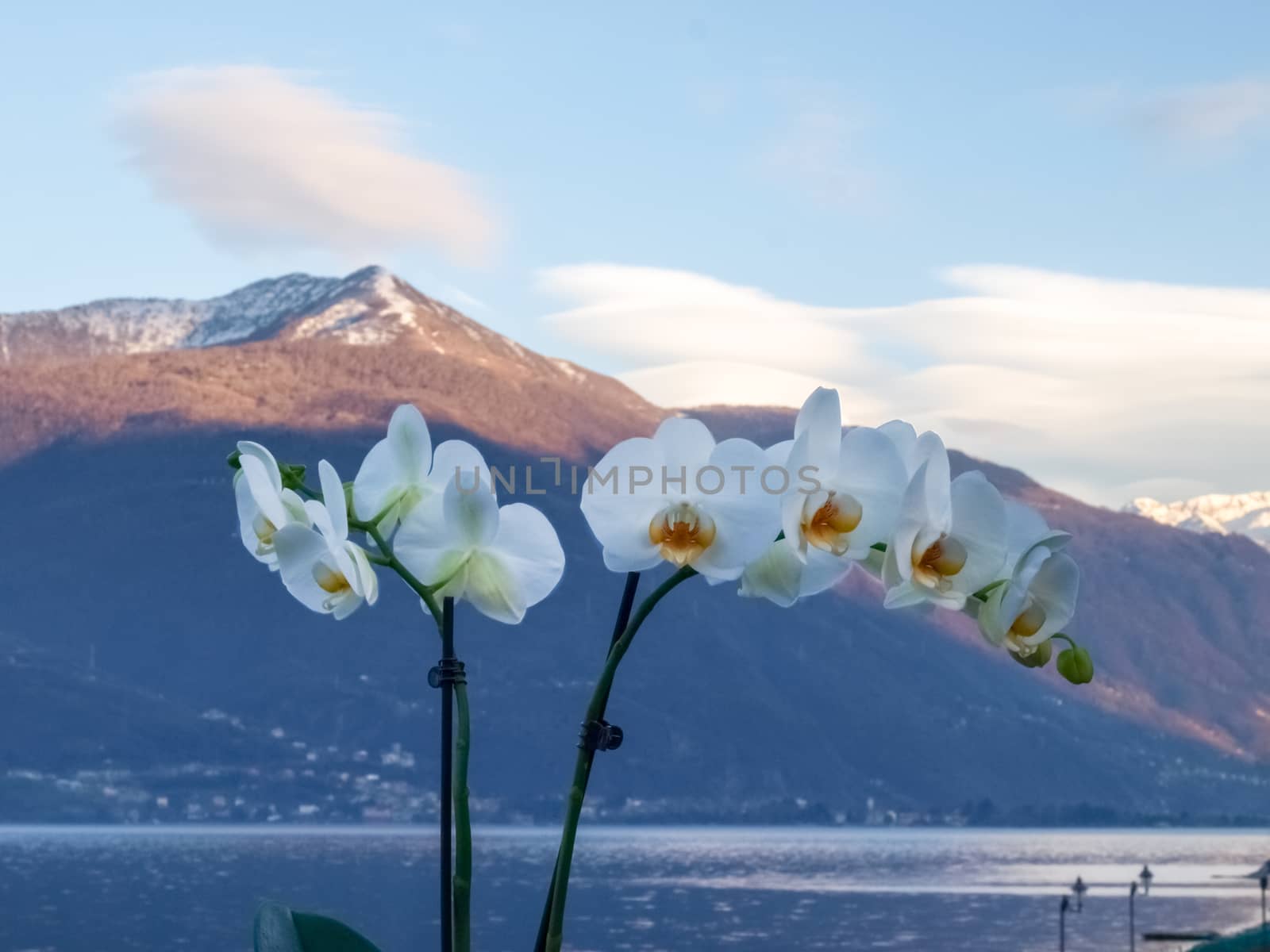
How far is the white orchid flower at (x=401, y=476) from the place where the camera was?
1221 mm

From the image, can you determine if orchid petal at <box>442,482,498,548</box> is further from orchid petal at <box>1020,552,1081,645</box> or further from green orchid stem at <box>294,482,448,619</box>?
orchid petal at <box>1020,552,1081,645</box>

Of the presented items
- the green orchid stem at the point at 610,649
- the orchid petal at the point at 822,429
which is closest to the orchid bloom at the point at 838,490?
the orchid petal at the point at 822,429

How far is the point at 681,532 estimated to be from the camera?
1.11 metres

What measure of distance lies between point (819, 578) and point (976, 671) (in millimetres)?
203259

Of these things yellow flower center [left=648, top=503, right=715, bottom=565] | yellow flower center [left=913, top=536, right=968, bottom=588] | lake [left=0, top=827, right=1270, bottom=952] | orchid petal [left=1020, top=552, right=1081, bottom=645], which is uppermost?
yellow flower center [left=648, top=503, right=715, bottom=565]

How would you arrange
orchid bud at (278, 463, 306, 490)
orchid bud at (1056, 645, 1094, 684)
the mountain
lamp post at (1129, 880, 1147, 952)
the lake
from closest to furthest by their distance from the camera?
orchid bud at (1056, 645, 1094, 684)
orchid bud at (278, 463, 306, 490)
lamp post at (1129, 880, 1147, 952)
the lake
the mountain

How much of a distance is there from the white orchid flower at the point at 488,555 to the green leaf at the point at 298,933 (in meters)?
0.23

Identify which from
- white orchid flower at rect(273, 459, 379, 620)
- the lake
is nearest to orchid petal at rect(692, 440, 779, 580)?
white orchid flower at rect(273, 459, 379, 620)

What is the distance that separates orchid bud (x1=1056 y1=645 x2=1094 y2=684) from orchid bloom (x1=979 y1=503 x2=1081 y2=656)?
18 millimetres

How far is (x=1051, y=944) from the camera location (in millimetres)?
74000

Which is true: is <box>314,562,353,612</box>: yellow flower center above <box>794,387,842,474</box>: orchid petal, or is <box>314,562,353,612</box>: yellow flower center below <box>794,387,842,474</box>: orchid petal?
below

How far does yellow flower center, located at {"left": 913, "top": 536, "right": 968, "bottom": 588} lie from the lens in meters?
1.09

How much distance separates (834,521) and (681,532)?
0.32 feet

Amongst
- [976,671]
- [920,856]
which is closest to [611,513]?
[920,856]
